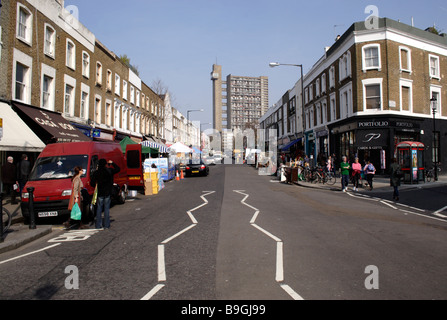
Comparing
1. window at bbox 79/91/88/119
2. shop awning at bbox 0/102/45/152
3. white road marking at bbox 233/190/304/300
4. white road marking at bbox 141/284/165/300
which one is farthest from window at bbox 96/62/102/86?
white road marking at bbox 141/284/165/300

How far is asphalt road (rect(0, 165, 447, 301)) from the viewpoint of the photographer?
13.2ft

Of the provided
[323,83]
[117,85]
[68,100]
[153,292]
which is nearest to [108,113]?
[117,85]

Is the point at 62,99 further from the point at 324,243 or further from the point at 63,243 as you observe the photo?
the point at 324,243

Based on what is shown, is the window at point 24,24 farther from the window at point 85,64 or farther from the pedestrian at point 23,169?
the pedestrian at point 23,169

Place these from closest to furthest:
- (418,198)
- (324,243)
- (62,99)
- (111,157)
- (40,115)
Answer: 1. (324,243)
2. (111,157)
3. (418,198)
4. (40,115)
5. (62,99)

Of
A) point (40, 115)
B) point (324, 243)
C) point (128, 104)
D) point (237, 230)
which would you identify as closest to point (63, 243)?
point (237, 230)

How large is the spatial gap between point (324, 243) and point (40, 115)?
15498 millimetres

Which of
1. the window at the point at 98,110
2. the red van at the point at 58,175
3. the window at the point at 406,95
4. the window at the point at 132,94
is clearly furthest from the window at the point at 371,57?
the window at the point at 132,94

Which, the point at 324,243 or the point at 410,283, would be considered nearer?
the point at 410,283

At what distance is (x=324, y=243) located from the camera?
6.33 meters

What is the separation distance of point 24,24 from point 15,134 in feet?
21.7

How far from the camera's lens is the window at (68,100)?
64.9ft

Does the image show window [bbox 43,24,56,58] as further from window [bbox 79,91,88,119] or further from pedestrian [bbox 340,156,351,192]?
pedestrian [bbox 340,156,351,192]

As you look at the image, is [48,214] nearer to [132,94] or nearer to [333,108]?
[132,94]
